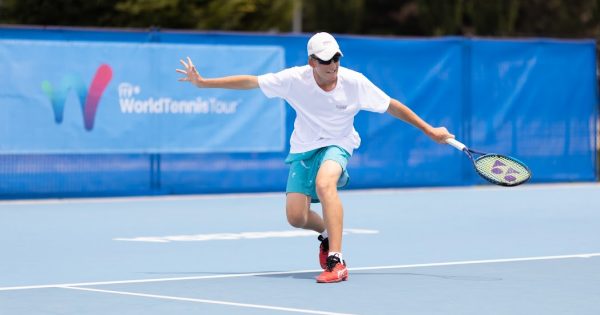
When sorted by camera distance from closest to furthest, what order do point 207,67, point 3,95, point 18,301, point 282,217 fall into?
point 18,301 < point 282,217 < point 3,95 < point 207,67

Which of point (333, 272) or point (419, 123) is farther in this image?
point (419, 123)

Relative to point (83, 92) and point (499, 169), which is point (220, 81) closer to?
point (499, 169)

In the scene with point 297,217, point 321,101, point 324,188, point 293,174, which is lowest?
point 297,217

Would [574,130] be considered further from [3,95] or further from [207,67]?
[3,95]

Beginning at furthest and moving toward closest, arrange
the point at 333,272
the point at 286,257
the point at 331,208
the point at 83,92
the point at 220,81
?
the point at 83,92 < the point at 286,257 < the point at 220,81 < the point at 331,208 < the point at 333,272

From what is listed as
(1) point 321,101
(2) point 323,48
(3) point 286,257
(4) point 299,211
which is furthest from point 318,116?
(3) point 286,257

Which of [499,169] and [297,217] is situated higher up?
[499,169]

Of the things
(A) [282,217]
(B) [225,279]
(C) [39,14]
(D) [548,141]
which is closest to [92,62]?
(A) [282,217]

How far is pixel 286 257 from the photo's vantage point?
11.7 meters

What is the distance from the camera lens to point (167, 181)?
18484 mm

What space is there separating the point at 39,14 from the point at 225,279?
1928 centimetres

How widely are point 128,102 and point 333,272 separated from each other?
8.60 meters

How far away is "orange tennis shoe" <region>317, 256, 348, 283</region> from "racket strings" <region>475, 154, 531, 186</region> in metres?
1.22

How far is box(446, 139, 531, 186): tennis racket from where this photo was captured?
10273 millimetres
